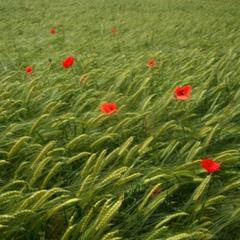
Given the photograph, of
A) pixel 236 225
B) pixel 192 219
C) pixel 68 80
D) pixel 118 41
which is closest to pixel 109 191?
pixel 192 219

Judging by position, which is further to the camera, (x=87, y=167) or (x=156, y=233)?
(x=87, y=167)

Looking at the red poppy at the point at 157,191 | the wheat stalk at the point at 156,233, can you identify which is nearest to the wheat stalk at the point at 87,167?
the red poppy at the point at 157,191

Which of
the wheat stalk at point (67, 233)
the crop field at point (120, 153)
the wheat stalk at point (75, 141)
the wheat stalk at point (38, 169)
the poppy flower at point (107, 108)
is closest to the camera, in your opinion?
the wheat stalk at point (67, 233)

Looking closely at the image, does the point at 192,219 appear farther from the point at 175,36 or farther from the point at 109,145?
the point at 175,36

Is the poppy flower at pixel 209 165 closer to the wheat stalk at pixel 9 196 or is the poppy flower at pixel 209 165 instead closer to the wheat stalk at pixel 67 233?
the wheat stalk at pixel 67 233

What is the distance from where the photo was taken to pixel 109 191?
115cm

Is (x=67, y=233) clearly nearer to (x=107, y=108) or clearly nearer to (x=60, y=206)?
(x=60, y=206)

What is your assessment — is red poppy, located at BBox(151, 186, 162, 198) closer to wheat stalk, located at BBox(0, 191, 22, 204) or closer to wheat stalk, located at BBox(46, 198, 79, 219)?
wheat stalk, located at BBox(46, 198, 79, 219)

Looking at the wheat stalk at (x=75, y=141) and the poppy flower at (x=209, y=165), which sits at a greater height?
the wheat stalk at (x=75, y=141)

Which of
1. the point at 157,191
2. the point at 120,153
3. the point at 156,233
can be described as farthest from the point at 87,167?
the point at 156,233

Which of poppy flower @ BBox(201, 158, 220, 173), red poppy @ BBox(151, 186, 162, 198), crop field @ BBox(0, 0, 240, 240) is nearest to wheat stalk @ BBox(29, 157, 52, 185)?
crop field @ BBox(0, 0, 240, 240)

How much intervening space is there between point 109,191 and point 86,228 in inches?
7.4

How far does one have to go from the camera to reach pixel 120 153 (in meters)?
1.25

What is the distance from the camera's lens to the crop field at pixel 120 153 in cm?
102
